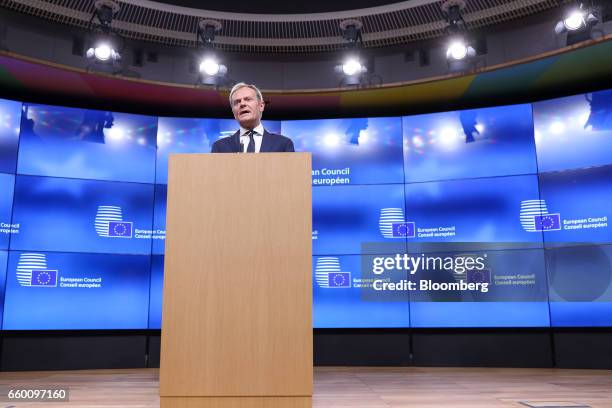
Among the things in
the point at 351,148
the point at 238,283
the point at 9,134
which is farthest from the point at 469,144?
the point at 9,134

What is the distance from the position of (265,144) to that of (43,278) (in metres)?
3.66

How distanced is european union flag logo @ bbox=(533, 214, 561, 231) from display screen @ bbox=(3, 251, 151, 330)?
378cm

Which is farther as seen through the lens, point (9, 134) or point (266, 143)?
point (9, 134)

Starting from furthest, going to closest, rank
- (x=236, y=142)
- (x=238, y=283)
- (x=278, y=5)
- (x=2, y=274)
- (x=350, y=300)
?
(x=350, y=300) < (x=278, y=5) < (x=2, y=274) < (x=236, y=142) < (x=238, y=283)

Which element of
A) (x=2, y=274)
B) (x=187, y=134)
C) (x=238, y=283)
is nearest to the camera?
(x=238, y=283)

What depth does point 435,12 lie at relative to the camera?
490cm

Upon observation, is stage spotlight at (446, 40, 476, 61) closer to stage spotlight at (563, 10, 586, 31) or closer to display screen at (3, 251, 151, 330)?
stage spotlight at (563, 10, 586, 31)

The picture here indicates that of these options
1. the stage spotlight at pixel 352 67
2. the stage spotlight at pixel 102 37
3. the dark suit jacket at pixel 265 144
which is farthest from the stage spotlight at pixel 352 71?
the dark suit jacket at pixel 265 144

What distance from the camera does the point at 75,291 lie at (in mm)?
4973

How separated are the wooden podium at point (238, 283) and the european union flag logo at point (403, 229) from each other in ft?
12.5

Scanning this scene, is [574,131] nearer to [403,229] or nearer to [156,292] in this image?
[403,229]

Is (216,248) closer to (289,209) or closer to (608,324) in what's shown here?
(289,209)

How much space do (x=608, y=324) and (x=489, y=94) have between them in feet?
7.95

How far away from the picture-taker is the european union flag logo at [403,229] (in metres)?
5.29
